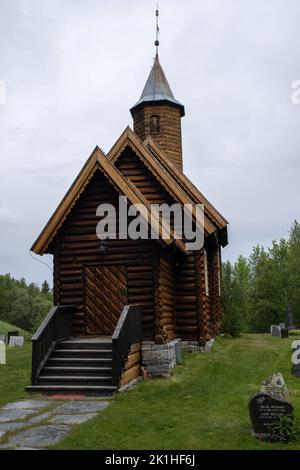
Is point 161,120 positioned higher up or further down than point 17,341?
higher up

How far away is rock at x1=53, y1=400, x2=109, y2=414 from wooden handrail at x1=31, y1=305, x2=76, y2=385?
1.86 meters

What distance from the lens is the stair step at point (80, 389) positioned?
1098 centimetres

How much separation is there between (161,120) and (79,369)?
14.0 m

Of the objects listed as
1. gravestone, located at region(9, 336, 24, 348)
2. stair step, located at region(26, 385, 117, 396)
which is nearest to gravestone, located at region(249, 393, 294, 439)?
stair step, located at region(26, 385, 117, 396)

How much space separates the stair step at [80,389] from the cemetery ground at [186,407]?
1.05 ft

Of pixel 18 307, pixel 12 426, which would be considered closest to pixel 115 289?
pixel 12 426

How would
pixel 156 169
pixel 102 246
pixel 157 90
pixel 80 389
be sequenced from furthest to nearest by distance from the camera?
pixel 157 90 → pixel 156 169 → pixel 102 246 → pixel 80 389

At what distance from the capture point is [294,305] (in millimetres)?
49250

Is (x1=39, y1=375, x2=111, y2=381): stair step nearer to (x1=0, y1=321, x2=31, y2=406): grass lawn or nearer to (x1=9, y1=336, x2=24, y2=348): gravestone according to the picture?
(x1=0, y1=321, x2=31, y2=406): grass lawn

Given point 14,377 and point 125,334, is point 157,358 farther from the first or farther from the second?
point 14,377

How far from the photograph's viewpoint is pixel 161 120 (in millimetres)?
22469

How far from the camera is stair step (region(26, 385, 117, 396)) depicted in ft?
36.0
